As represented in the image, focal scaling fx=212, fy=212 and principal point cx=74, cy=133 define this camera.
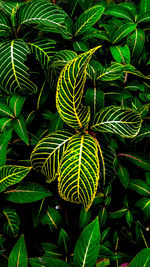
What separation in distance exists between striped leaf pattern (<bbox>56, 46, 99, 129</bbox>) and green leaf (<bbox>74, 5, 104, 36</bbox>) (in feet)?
1.75

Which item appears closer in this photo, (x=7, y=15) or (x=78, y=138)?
(x=78, y=138)

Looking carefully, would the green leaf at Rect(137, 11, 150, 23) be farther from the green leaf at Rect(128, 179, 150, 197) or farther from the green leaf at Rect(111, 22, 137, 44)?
the green leaf at Rect(128, 179, 150, 197)

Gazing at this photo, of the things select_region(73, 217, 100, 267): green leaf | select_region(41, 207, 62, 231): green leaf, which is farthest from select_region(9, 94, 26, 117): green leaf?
select_region(73, 217, 100, 267): green leaf

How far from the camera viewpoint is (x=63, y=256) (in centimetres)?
115

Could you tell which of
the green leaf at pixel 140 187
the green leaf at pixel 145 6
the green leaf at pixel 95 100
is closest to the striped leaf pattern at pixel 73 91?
→ the green leaf at pixel 95 100

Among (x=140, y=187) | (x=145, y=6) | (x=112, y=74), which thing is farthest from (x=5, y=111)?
(x=145, y=6)

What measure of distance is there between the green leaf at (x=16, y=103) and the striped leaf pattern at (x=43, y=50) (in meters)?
0.22

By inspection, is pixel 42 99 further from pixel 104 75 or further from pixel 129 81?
pixel 129 81

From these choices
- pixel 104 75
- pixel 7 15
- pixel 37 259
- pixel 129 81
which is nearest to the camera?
pixel 37 259

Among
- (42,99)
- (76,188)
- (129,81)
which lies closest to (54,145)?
(76,188)

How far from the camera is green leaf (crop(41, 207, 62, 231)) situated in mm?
1265

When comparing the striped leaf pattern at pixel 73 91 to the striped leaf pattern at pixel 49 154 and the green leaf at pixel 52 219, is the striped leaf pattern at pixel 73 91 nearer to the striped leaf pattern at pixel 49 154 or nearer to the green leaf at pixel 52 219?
the striped leaf pattern at pixel 49 154

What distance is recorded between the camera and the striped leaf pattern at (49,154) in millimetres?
942

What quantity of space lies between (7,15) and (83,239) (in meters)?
1.26
